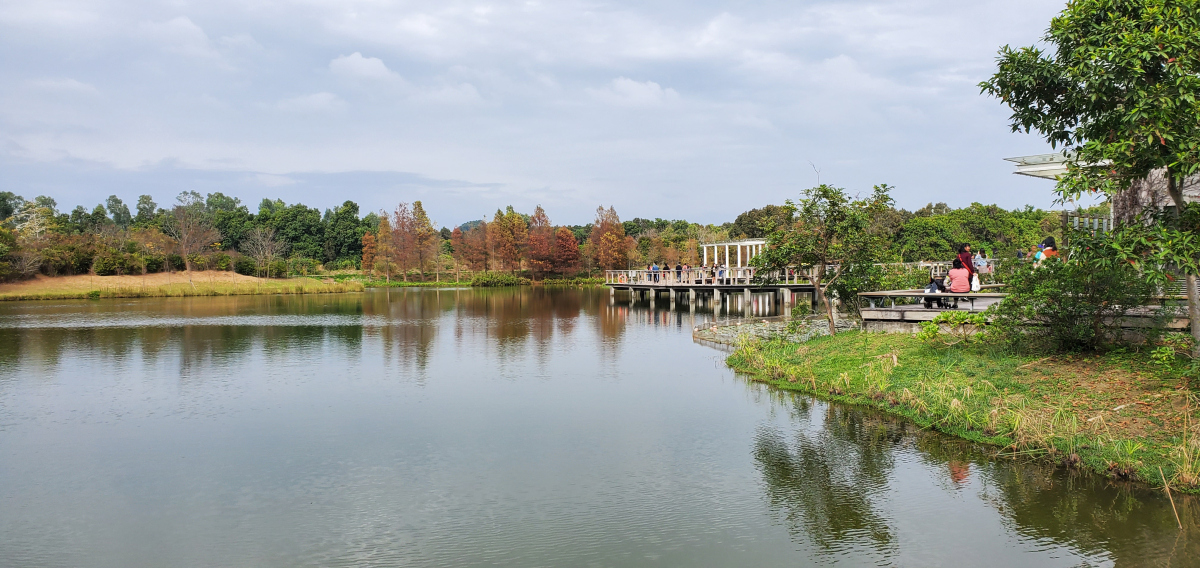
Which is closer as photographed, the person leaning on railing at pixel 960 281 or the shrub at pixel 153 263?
the person leaning on railing at pixel 960 281

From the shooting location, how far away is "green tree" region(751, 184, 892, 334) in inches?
623

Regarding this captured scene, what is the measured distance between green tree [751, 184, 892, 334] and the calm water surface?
139 inches

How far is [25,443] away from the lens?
9.10 m

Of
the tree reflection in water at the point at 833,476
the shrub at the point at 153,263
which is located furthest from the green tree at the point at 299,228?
the tree reflection in water at the point at 833,476

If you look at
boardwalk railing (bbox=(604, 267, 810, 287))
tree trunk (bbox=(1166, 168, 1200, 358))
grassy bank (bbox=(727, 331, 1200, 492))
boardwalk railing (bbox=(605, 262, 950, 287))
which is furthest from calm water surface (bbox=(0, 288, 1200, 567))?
boardwalk railing (bbox=(604, 267, 810, 287))

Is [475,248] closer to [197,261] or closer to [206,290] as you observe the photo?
[197,261]

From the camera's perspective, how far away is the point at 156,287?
4341 cm

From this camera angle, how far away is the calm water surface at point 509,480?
592 centimetres

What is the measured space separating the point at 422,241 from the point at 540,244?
10122 mm

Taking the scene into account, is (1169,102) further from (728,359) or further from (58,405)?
(58,405)

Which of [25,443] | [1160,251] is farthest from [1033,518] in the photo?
[25,443]

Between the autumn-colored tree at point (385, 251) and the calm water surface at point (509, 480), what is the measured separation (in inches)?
1737

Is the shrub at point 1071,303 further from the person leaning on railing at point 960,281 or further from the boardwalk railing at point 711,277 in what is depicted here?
the boardwalk railing at point 711,277

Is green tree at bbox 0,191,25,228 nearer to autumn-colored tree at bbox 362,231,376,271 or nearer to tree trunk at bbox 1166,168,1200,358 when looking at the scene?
autumn-colored tree at bbox 362,231,376,271
